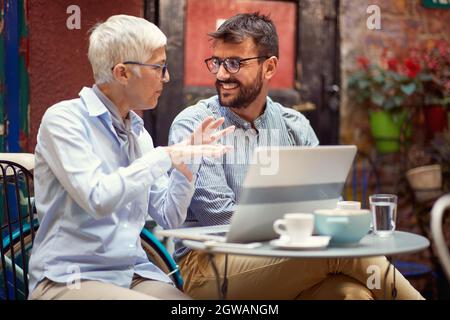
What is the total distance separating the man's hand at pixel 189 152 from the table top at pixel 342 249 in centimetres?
24

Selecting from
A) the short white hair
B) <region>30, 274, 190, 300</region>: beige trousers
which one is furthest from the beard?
<region>30, 274, 190, 300</region>: beige trousers

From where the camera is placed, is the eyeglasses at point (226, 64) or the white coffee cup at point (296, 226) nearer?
the white coffee cup at point (296, 226)

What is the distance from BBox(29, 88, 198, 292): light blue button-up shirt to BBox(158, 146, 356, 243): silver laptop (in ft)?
0.62

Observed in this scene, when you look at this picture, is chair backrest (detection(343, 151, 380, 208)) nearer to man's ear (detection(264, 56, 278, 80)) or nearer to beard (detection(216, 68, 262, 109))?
man's ear (detection(264, 56, 278, 80))

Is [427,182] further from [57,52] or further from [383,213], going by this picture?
[383,213]

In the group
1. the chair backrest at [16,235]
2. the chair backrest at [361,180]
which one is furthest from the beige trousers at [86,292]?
the chair backrest at [361,180]

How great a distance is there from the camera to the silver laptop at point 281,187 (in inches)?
76.3

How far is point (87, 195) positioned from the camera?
205cm

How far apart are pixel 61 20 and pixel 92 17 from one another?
0.14m

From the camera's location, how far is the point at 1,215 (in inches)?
137

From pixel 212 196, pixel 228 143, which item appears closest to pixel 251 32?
pixel 228 143

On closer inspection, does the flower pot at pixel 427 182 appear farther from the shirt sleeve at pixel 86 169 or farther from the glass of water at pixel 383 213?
the shirt sleeve at pixel 86 169

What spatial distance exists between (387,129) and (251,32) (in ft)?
7.21

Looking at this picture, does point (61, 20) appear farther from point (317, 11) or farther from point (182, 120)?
point (317, 11)
